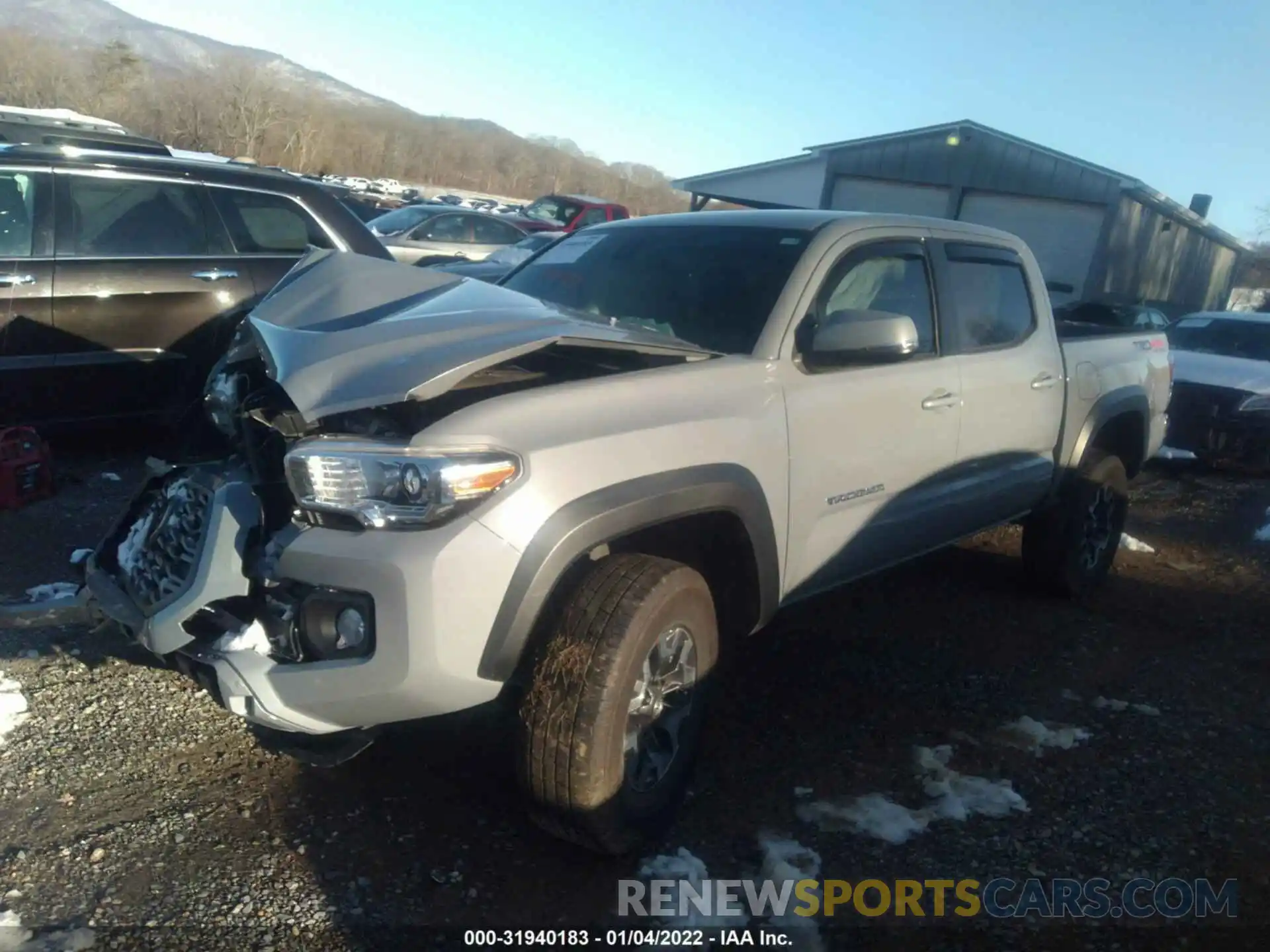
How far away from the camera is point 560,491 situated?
2682 mm

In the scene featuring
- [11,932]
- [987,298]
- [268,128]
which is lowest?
[11,932]

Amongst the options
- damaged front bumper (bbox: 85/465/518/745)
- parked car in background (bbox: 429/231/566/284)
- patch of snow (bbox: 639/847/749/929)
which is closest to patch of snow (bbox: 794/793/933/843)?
patch of snow (bbox: 639/847/749/929)

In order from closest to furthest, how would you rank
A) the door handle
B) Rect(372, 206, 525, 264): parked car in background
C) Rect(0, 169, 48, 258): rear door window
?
the door handle < Rect(0, 169, 48, 258): rear door window < Rect(372, 206, 525, 264): parked car in background

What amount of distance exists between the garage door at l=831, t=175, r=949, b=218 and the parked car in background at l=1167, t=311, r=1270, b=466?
1413 centimetres

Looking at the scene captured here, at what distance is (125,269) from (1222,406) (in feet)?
30.2

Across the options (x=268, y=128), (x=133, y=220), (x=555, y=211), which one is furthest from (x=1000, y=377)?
(x=268, y=128)

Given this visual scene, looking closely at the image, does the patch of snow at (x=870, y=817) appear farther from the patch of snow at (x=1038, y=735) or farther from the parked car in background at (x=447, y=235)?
the parked car in background at (x=447, y=235)

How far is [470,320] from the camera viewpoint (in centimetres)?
307

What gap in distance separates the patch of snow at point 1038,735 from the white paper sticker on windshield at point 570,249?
2.57 m

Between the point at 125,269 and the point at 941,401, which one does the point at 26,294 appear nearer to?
the point at 125,269

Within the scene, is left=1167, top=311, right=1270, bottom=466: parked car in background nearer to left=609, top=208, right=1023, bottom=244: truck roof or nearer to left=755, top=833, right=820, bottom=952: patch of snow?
left=609, top=208, right=1023, bottom=244: truck roof

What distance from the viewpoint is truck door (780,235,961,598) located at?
3525mm

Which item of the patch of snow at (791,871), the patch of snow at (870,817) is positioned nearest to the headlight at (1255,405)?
the patch of snow at (870,817)

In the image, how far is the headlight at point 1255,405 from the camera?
9711 mm
